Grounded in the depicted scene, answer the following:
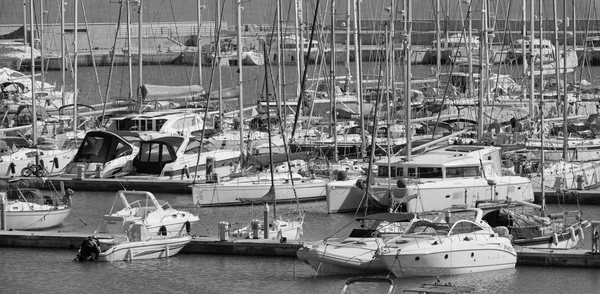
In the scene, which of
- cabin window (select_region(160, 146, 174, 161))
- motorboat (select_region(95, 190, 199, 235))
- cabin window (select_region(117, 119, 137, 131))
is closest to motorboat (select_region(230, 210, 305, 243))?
motorboat (select_region(95, 190, 199, 235))

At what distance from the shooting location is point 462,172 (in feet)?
134

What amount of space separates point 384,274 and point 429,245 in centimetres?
125

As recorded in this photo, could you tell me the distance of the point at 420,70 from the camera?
130125 mm

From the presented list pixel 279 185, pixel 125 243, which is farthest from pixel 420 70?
pixel 125 243

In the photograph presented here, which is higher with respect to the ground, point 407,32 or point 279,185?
point 407,32

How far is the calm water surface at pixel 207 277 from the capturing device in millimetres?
30609

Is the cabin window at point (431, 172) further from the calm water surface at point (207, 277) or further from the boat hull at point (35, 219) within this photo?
the boat hull at point (35, 219)

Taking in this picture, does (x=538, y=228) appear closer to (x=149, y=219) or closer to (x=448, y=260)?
(x=448, y=260)

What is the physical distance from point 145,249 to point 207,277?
2.20 m

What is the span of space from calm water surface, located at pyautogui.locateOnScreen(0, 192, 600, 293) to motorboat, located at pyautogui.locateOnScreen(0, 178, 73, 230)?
2628 millimetres

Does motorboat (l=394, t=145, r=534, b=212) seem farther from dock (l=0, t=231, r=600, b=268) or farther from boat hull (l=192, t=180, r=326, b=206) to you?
dock (l=0, t=231, r=600, b=268)

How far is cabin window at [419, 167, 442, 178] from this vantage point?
40531 mm

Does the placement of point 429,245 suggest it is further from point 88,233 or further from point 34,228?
point 34,228

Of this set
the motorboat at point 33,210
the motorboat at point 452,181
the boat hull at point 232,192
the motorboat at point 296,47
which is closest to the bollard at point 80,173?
the boat hull at point 232,192
